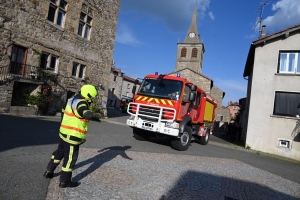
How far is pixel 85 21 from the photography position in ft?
52.3

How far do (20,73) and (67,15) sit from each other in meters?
4.92

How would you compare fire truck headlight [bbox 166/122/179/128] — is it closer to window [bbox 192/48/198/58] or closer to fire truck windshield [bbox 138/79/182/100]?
fire truck windshield [bbox 138/79/182/100]

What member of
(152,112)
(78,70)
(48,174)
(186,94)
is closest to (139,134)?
(152,112)

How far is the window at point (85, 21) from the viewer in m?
15.8

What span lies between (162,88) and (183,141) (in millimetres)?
2223

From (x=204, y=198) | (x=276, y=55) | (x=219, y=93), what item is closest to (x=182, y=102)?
(x=204, y=198)

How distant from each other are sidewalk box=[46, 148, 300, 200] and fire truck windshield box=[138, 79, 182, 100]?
8.36 feet

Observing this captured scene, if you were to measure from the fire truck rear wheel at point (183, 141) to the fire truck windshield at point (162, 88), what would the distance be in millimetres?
1452

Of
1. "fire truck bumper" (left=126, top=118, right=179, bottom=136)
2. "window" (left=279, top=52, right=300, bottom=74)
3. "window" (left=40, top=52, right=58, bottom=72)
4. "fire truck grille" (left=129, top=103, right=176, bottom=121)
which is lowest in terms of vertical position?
"fire truck bumper" (left=126, top=118, right=179, bottom=136)

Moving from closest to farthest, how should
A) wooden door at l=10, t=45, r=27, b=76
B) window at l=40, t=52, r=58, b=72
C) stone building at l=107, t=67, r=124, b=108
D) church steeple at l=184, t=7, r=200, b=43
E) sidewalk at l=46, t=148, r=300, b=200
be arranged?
sidewalk at l=46, t=148, r=300, b=200 < wooden door at l=10, t=45, r=27, b=76 < window at l=40, t=52, r=58, b=72 < stone building at l=107, t=67, r=124, b=108 < church steeple at l=184, t=7, r=200, b=43

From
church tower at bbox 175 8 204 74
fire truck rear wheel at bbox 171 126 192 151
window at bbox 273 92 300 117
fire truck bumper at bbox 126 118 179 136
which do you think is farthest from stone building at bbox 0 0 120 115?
church tower at bbox 175 8 204 74

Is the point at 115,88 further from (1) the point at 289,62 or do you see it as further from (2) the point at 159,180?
(2) the point at 159,180

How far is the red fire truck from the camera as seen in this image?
822 cm

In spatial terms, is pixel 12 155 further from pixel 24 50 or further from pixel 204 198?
pixel 24 50
